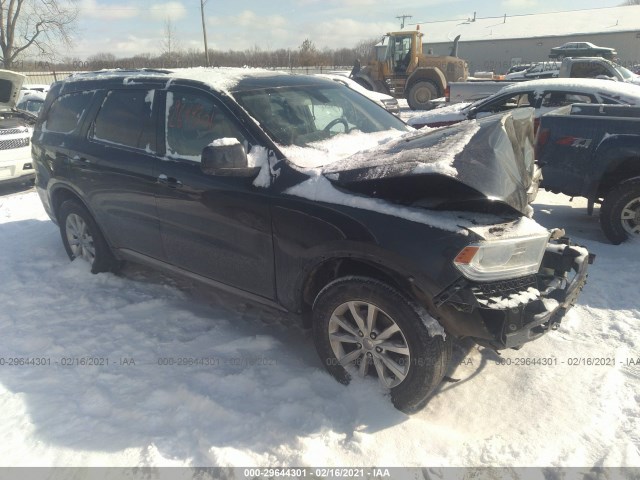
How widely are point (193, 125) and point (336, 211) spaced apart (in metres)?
1.44

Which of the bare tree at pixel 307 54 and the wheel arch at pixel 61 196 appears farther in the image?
the bare tree at pixel 307 54

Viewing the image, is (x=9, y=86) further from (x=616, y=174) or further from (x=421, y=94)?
(x=421, y=94)

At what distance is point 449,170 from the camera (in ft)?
7.64

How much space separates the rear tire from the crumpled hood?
54.0ft

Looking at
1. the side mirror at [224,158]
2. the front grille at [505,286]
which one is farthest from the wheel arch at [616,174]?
the side mirror at [224,158]

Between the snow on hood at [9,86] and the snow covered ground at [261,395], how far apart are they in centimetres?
583

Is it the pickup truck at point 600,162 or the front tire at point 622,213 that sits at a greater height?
the pickup truck at point 600,162

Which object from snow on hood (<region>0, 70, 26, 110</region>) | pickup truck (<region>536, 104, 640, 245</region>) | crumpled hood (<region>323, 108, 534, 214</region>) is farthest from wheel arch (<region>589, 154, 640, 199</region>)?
snow on hood (<region>0, 70, 26, 110</region>)

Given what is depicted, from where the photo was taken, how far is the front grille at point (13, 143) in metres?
7.78

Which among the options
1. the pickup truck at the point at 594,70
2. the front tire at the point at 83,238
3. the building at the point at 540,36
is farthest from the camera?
the building at the point at 540,36

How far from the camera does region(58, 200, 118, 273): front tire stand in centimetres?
432

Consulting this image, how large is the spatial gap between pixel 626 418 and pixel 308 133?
8.59 ft

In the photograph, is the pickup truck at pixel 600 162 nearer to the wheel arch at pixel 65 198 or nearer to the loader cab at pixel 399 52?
the wheel arch at pixel 65 198

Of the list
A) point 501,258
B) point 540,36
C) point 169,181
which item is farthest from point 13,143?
point 540,36
